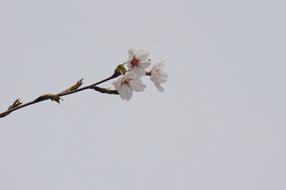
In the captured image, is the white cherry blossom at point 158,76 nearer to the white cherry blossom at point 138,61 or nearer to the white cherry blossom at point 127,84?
the white cherry blossom at point 138,61

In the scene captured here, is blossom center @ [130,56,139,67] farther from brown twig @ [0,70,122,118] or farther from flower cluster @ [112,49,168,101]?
brown twig @ [0,70,122,118]

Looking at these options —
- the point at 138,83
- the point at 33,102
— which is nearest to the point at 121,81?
the point at 138,83

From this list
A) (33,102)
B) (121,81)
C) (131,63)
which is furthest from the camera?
(131,63)

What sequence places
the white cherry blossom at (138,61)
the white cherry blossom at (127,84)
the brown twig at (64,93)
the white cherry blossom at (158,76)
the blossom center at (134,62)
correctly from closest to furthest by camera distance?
the brown twig at (64,93) → the white cherry blossom at (127,84) → the white cherry blossom at (138,61) → the blossom center at (134,62) → the white cherry blossom at (158,76)

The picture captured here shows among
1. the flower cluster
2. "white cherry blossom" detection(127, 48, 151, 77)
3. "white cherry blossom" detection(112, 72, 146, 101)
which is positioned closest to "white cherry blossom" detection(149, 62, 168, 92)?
the flower cluster

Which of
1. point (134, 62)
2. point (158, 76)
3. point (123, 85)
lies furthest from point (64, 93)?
point (158, 76)

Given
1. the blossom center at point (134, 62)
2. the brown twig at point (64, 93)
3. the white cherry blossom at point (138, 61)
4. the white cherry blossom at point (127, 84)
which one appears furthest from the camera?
the blossom center at point (134, 62)

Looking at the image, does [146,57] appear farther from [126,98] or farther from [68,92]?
[68,92]

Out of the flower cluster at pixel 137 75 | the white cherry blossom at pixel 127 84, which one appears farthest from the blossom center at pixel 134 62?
the white cherry blossom at pixel 127 84
